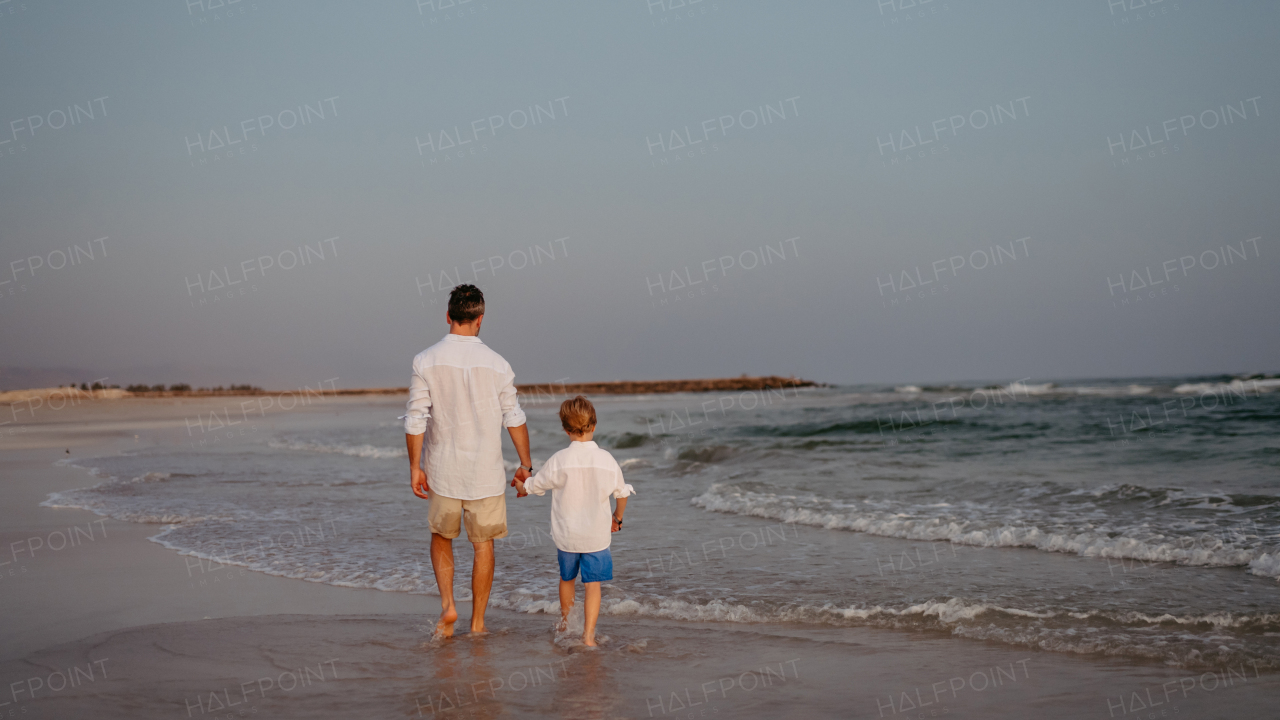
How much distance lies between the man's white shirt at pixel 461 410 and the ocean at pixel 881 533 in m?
1.41

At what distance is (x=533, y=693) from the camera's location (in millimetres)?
3756

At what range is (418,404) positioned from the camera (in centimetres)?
443

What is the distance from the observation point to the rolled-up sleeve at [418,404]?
14.5ft

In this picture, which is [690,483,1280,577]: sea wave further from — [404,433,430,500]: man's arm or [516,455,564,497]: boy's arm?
[404,433,430,500]: man's arm

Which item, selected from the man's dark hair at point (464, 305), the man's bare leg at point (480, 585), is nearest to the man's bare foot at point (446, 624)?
the man's bare leg at point (480, 585)

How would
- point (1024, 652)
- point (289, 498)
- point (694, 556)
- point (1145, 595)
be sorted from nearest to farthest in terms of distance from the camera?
point (1024, 652) → point (1145, 595) → point (694, 556) → point (289, 498)

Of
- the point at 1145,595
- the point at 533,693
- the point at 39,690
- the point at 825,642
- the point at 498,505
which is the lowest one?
the point at 1145,595

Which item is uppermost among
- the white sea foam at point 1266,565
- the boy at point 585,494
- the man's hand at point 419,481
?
the man's hand at point 419,481

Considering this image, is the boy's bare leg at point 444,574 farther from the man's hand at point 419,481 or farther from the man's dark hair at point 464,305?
the man's dark hair at point 464,305

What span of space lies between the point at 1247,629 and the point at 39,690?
6183 mm

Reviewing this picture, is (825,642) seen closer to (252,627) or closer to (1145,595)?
(1145,595)

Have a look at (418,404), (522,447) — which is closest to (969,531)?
(522,447)

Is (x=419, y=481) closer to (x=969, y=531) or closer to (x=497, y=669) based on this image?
(x=497, y=669)

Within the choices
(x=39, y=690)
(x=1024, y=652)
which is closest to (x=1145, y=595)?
(x=1024, y=652)
